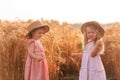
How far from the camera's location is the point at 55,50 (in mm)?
8523

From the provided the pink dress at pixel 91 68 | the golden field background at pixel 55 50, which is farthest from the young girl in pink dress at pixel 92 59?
the golden field background at pixel 55 50

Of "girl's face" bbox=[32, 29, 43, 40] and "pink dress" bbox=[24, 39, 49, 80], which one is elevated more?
"girl's face" bbox=[32, 29, 43, 40]

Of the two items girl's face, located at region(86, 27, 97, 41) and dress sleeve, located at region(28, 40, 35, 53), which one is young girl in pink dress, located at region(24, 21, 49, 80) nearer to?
dress sleeve, located at region(28, 40, 35, 53)

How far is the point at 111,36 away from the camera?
30.2ft

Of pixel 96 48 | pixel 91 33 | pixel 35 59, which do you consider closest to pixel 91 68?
pixel 96 48

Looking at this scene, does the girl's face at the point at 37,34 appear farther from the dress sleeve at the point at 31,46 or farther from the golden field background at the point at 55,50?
the golden field background at the point at 55,50

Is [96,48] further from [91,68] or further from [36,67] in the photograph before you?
[36,67]

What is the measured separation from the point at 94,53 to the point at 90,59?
0.20 meters

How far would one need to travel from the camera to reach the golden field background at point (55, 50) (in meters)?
8.09

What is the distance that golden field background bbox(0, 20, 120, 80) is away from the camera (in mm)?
8086

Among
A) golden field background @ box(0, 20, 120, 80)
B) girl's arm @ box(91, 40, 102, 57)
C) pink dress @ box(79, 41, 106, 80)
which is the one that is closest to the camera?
girl's arm @ box(91, 40, 102, 57)

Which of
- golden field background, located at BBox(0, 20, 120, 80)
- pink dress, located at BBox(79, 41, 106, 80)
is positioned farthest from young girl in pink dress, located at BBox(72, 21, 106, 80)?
golden field background, located at BBox(0, 20, 120, 80)

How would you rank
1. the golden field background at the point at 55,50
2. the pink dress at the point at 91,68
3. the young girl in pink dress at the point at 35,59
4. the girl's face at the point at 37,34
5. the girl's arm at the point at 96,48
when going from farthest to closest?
1. the golden field background at the point at 55,50
2. the girl's face at the point at 37,34
3. the young girl in pink dress at the point at 35,59
4. the pink dress at the point at 91,68
5. the girl's arm at the point at 96,48

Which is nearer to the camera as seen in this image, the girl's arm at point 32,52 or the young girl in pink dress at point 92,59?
the young girl in pink dress at point 92,59
